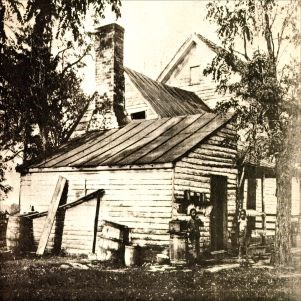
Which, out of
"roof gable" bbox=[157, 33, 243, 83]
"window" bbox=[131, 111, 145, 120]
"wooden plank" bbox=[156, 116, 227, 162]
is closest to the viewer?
"wooden plank" bbox=[156, 116, 227, 162]

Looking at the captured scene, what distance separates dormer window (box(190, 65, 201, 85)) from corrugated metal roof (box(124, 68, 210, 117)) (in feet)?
6.53

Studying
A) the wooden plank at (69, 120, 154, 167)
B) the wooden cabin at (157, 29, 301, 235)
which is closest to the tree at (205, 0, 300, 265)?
the wooden plank at (69, 120, 154, 167)

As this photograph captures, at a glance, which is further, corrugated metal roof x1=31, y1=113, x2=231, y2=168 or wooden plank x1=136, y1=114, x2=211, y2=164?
corrugated metal roof x1=31, y1=113, x2=231, y2=168

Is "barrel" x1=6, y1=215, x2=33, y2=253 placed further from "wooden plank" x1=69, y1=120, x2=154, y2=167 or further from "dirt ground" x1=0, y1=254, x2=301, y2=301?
"wooden plank" x1=69, y1=120, x2=154, y2=167

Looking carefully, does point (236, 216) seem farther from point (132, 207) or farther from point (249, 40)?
point (249, 40)

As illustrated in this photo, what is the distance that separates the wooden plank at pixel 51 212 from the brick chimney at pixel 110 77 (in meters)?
3.69

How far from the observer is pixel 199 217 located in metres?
12.0

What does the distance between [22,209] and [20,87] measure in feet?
14.2

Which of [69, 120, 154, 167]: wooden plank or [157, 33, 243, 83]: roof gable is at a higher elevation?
[157, 33, 243, 83]: roof gable

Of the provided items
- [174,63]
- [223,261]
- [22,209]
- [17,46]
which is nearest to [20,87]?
[17,46]

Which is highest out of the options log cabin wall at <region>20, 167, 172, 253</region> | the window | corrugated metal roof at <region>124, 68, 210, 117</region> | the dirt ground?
corrugated metal roof at <region>124, 68, 210, 117</region>

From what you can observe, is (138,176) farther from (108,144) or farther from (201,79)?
(201,79)

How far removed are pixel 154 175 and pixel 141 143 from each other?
1.86 m

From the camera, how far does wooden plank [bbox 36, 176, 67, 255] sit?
12992 millimetres
